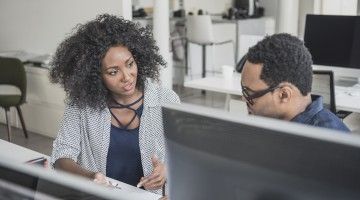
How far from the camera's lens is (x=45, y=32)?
4504 mm

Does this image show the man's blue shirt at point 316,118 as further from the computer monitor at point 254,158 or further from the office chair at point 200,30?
the office chair at point 200,30

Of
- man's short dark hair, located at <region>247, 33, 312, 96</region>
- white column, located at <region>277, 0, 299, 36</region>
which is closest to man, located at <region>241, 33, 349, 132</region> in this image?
man's short dark hair, located at <region>247, 33, 312, 96</region>

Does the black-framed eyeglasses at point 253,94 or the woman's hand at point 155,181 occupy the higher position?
the black-framed eyeglasses at point 253,94

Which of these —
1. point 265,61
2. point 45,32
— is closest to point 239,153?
point 265,61

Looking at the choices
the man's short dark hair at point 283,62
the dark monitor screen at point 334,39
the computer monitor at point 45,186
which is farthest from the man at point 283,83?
the dark monitor screen at point 334,39

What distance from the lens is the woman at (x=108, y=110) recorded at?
188 cm

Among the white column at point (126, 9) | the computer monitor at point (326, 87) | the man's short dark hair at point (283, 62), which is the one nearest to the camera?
the man's short dark hair at point (283, 62)

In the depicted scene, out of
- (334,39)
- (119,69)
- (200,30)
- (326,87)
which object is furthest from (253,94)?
(200,30)

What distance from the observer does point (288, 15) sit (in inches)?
219

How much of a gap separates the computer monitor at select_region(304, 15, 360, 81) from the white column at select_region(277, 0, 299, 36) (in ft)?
7.47

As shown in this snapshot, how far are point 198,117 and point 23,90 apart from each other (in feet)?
11.1

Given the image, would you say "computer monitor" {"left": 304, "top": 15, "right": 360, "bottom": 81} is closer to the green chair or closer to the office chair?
the green chair

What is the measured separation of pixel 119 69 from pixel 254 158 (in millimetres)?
1128

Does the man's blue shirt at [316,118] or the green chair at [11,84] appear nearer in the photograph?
the man's blue shirt at [316,118]
